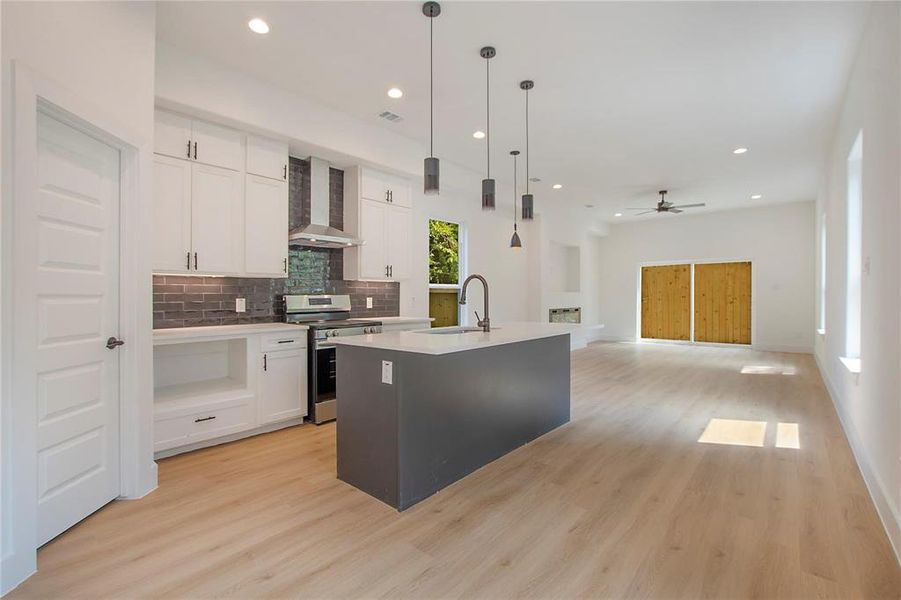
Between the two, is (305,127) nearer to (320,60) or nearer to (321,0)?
(320,60)

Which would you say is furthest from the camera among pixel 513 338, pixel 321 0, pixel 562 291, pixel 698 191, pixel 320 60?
pixel 562 291

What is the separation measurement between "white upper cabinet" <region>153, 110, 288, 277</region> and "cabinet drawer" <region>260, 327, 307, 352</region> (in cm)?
59

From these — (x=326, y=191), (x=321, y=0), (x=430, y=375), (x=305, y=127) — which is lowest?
(x=430, y=375)

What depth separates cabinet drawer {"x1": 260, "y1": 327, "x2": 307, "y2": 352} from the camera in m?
3.72

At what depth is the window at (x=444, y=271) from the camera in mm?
6523

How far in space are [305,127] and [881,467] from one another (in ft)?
15.9

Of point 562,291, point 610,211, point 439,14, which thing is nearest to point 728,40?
point 439,14

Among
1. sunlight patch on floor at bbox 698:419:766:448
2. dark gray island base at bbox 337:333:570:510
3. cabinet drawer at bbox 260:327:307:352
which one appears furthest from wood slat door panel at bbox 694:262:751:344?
cabinet drawer at bbox 260:327:307:352

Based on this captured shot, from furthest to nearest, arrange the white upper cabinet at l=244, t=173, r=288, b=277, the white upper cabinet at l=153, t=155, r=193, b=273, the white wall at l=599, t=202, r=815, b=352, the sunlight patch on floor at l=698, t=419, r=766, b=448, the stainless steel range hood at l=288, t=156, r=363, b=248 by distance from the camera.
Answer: the white wall at l=599, t=202, r=815, b=352 → the stainless steel range hood at l=288, t=156, r=363, b=248 → the white upper cabinet at l=244, t=173, r=288, b=277 → the sunlight patch on floor at l=698, t=419, r=766, b=448 → the white upper cabinet at l=153, t=155, r=193, b=273

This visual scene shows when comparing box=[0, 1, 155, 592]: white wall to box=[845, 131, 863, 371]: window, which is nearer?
box=[0, 1, 155, 592]: white wall

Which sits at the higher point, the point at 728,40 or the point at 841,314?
the point at 728,40

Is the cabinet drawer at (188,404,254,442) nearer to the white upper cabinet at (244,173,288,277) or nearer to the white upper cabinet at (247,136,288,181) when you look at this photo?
the white upper cabinet at (244,173,288,277)

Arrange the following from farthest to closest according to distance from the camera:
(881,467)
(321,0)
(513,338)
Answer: (513,338), (321,0), (881,467)

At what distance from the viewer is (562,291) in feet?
32.9
